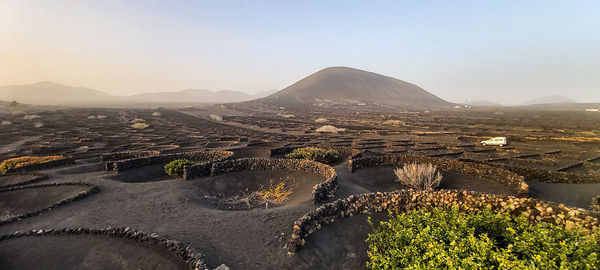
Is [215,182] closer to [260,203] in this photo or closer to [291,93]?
[260,203]

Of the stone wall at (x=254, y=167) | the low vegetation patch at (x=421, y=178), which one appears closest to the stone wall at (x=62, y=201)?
the stone wall at (x=254, y=167)

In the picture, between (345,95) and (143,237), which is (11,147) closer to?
(143,237)

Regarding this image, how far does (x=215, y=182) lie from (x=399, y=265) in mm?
12377

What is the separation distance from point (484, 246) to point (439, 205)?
5.34m

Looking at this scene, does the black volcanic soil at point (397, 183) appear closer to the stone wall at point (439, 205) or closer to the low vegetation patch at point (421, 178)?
the low vegetation patch at point (421, 178)

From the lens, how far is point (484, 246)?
513 cm

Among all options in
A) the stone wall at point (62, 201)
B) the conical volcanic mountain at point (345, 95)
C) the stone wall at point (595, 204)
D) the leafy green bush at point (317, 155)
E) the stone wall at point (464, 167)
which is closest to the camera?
the stone wall at point (62, 201)

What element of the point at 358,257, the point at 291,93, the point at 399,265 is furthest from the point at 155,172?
the point at 291,93

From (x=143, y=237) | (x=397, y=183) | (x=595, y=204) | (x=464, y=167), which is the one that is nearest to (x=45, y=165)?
(x=143, y=237)

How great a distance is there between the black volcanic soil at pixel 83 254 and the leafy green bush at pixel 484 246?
664 centimetres

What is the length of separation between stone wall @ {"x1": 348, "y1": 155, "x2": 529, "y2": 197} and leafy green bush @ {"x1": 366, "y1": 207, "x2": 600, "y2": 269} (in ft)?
28.1

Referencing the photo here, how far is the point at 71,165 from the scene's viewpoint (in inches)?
831

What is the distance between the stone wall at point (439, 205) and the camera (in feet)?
25.4

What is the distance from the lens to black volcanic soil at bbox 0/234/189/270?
784cm
